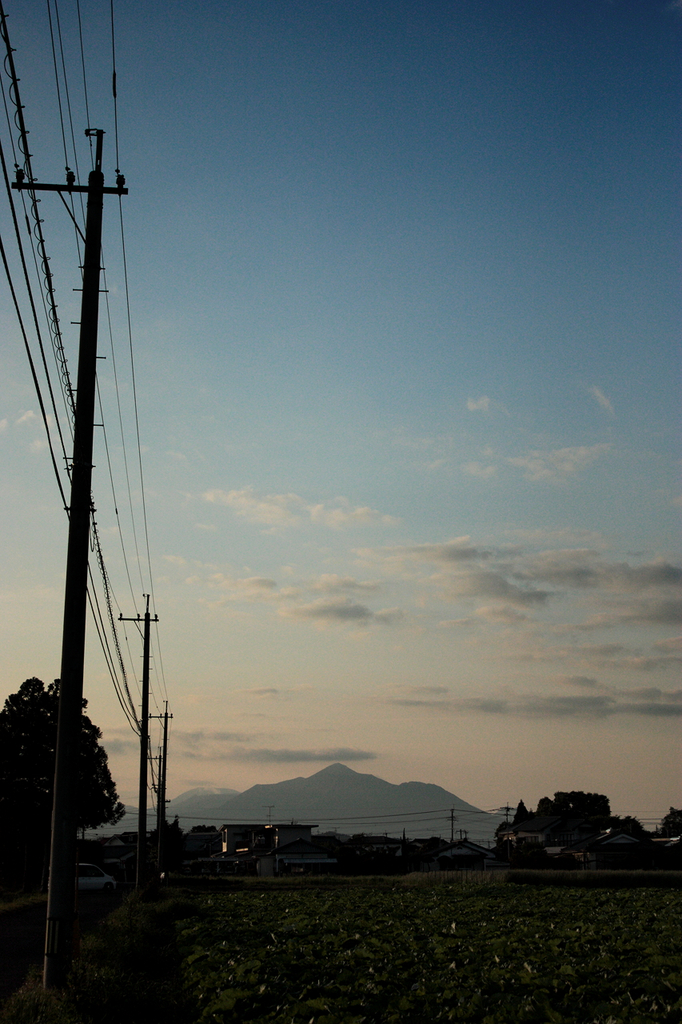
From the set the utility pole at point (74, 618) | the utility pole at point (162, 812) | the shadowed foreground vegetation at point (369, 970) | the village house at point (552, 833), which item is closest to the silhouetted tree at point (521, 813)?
the village house at point (552, 833)

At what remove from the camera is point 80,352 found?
13672mm

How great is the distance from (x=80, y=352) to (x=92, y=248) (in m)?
1.80

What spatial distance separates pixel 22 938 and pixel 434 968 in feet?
48.6

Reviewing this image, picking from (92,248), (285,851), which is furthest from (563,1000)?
(285,851)

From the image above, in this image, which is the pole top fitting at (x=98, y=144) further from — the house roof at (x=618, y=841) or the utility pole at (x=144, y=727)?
the house roof at (x=618, y=841)

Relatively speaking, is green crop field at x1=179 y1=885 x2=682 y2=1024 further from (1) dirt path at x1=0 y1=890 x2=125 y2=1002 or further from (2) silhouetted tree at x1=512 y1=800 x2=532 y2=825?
(2) silhouetted tree at x1=512 y1=800 x2=532 y2=825

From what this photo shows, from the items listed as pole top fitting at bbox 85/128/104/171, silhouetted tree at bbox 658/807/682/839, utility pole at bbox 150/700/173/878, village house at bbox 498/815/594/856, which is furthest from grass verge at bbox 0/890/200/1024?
silhouetted tree at bbox 658/807/682/839

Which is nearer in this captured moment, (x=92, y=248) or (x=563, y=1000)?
(x=563, y=1000)

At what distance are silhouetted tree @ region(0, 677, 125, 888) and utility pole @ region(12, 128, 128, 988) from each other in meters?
46.3

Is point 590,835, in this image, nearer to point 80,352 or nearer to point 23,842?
point 23,842

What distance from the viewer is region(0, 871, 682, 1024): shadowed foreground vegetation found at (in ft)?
36.9

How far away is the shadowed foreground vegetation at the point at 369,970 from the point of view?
11250 millimetres

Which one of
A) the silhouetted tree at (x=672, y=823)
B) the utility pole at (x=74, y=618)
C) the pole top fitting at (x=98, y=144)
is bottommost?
the silhouetted tree at (x=672, y=823)

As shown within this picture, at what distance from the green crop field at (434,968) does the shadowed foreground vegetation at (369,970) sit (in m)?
0.04
